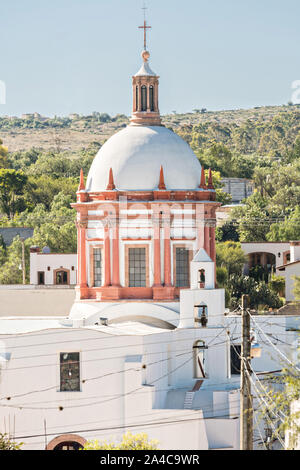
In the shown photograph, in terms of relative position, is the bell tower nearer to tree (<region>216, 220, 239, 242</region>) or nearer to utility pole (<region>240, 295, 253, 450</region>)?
utility pole (<region>240, 295, 253, 450</region>)

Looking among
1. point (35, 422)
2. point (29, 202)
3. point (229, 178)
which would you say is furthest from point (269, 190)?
point (35, 422)

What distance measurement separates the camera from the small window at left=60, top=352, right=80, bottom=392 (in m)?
41.8

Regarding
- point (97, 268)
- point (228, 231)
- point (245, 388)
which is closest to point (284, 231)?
point (228, 231)

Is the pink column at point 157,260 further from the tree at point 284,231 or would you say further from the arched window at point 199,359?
the tree at point 284,231

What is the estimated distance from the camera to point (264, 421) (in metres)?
42.4

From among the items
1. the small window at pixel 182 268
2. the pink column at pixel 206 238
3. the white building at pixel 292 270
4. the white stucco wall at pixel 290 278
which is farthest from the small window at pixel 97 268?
the white stucco wall at pixel 290 278

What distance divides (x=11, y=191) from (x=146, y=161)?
64.2m

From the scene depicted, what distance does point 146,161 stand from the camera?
155 feet

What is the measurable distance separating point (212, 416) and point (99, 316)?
6320 millimetres

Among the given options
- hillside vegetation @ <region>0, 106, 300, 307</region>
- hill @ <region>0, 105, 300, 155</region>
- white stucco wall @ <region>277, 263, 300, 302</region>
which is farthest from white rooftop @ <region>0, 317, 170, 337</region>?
hill @ <region>0, 105, 300, 155</region>

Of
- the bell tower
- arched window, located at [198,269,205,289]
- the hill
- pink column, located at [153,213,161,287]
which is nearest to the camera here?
arched window, located at [198,269,205,289]

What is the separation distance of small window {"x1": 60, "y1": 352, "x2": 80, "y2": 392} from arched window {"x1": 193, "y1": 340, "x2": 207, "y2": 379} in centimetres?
458

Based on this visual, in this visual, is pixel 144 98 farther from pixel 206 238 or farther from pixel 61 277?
pixel 61 277

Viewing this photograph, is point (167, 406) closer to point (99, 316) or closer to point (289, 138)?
point (99, 316)
